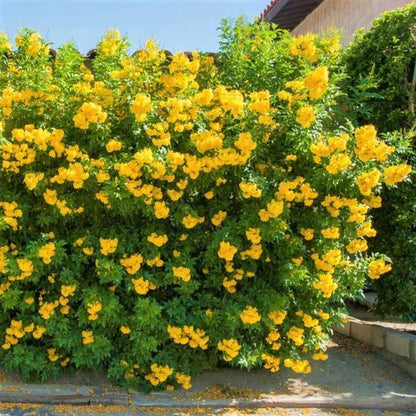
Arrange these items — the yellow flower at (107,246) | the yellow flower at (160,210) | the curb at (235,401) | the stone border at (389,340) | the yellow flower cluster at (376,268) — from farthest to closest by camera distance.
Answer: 1. the stone border at (389,340)
2. the yellow flower cluster at (376,268)
3. the curb at (235,401)
4. the yellow flower at (107,246)
5. the yellow flower at (160,210)

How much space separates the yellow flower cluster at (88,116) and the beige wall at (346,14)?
371 cm

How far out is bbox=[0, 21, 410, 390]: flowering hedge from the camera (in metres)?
4.09

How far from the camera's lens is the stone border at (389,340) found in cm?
510

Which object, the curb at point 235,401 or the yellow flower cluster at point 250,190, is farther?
the curb at point 235,401

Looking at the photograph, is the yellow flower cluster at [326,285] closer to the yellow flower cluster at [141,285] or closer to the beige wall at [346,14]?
the yellow flower cluster at [141,285]

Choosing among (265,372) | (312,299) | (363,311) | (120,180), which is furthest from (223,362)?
(363,311)

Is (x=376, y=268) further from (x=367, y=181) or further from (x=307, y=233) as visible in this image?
(x=367, y=181)

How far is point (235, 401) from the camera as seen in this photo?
4.38 metres

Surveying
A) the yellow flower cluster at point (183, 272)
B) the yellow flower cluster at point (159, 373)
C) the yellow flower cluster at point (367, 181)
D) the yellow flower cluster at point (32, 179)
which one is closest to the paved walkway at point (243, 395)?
the yellow flower cluster at point (159, 373)

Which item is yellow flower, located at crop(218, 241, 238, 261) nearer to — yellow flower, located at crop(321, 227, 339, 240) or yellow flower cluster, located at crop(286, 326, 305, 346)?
yellow flower, located at crop(321, 227, 339, 240)

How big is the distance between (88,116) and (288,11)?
5245 mm

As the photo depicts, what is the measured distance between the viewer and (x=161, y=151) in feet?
13.4

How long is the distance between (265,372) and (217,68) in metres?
2.65

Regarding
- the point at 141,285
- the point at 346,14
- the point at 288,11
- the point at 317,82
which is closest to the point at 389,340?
the point at 141,285
